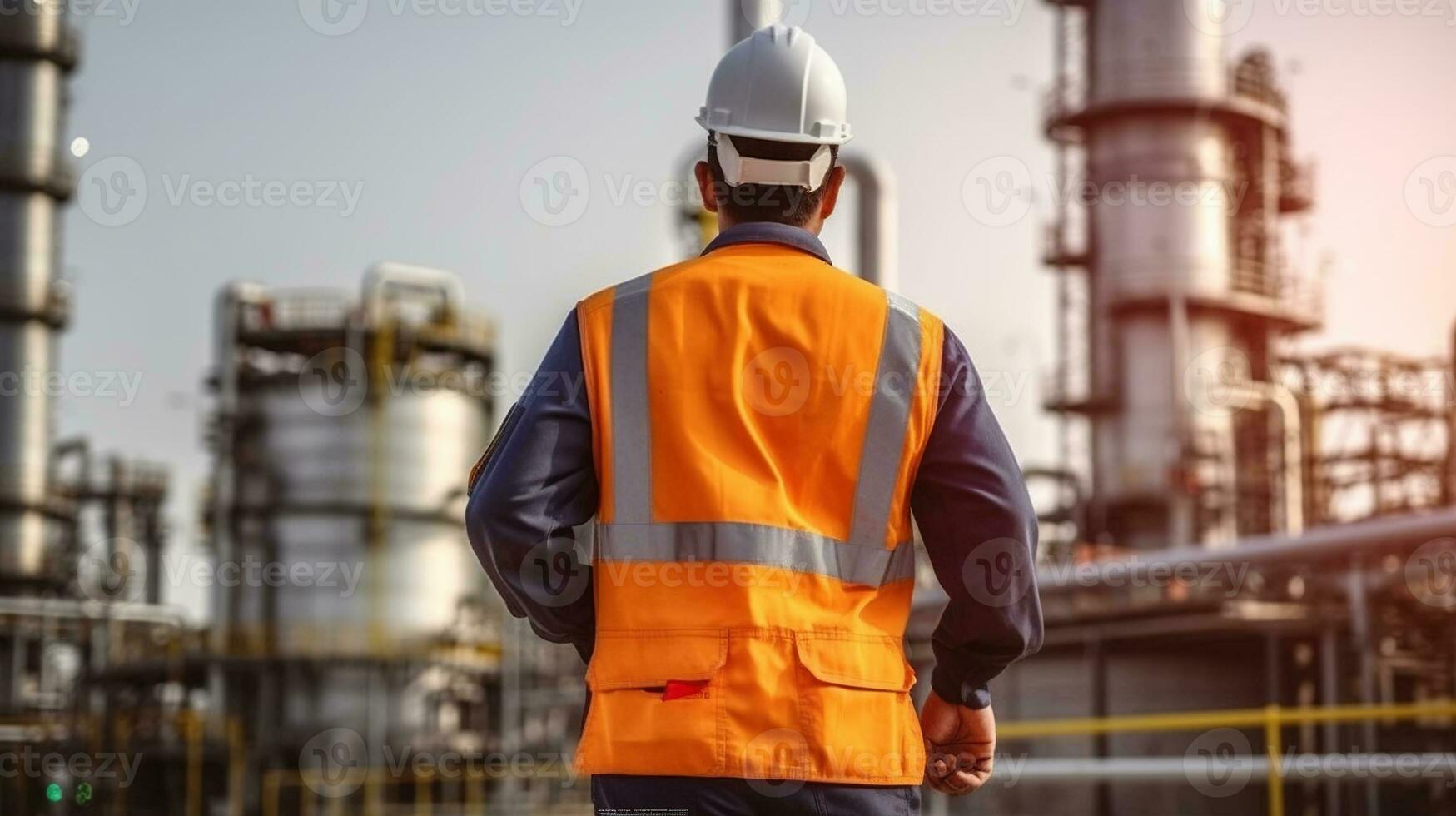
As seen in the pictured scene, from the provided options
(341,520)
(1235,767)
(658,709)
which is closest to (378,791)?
(341,520)

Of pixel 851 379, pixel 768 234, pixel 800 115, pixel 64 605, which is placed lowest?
pixel 64 605

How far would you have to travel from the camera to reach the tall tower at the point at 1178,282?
83.1 feet

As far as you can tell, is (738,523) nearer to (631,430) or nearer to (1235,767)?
(631,430)

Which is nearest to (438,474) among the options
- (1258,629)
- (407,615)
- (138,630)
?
(407,615)

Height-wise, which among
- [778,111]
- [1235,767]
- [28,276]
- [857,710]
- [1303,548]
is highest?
[28,276]

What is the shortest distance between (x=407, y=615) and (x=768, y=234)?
2786 centimetres

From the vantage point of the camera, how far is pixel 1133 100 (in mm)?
26094

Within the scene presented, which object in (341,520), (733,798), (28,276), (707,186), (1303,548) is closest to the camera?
(733,798)

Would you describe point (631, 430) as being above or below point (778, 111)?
below

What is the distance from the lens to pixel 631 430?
2.27 meters

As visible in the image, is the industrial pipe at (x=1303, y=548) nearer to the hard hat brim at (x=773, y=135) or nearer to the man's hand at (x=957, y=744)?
the man's hand at (x=957, y=744)

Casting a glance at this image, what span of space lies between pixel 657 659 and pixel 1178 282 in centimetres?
2445

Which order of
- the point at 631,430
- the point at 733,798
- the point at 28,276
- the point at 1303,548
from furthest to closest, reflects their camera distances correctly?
the point at 28,276 → the point at 1303,548 → the point at 631,430 → the point at 733,798

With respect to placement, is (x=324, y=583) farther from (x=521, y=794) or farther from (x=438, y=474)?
(x=521, y=794)
